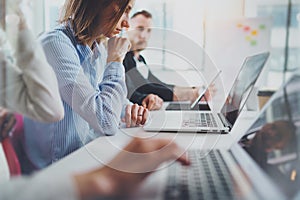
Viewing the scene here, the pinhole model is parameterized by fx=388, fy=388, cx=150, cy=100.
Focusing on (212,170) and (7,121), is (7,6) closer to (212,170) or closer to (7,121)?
(7,121)

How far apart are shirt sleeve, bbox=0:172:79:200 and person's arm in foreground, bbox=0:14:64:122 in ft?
0.38

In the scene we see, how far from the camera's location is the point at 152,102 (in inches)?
43.9

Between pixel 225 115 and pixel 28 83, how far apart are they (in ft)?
1.64

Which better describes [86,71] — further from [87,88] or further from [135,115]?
[135,115]

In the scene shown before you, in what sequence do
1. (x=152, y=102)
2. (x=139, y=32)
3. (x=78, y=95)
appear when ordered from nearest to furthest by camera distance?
(x=78, y=95) < (x=139, y=32) < (x=152, y=102)

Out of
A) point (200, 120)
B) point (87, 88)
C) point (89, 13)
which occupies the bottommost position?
point (200, 120)

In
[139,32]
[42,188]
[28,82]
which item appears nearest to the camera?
[42,188]

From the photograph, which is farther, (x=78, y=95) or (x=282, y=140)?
(x=78, y=95)

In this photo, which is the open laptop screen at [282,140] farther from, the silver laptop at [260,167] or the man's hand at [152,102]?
the man's hand at [152,102]

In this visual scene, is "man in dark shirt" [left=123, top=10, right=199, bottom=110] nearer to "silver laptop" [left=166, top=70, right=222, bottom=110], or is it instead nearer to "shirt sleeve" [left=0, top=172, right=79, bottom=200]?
"silver laptop" [left=166, top=70, right=222, bottom=110]

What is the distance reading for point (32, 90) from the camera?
61 centimetres

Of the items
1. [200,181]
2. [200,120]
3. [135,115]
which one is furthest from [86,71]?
[200,181]

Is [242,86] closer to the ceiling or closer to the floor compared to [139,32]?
closer to the floor

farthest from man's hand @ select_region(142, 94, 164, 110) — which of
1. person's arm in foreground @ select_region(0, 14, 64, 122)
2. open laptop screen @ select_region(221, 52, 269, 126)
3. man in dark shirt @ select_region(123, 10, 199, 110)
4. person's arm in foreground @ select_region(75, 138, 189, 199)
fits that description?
person's arm in foreground @ select_region(0, 14, 64, 122)
